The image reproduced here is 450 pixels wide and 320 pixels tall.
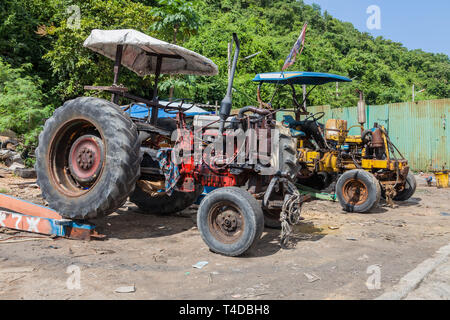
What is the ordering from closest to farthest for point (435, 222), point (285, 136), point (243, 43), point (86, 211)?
point (86, 211) → point (285, 136) → point (435, 222) → point (243, 43)

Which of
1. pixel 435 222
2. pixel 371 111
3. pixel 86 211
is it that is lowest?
pixel 435 222

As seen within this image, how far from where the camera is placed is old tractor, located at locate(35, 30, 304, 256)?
15.6ft

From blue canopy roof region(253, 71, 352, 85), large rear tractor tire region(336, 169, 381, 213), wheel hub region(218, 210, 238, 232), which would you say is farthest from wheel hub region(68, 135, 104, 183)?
large rear tractor tire region(336, 169, 381, 213)

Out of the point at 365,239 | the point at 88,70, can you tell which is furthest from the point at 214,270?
the point at 88,70

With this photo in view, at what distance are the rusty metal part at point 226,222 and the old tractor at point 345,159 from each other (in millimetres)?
4111

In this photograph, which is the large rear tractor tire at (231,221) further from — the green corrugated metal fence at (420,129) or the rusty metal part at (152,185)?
the green corrugated metal fence at (420,129)

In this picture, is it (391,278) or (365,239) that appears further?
(365,239)

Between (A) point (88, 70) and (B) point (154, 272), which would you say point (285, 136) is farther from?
(A) point (88, 70)

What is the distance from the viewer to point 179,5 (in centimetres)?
1336

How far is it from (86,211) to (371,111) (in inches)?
624

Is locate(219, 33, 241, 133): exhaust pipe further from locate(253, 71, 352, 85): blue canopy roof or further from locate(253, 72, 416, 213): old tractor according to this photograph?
locate(253, 71, 352, 85): blue canopy roof

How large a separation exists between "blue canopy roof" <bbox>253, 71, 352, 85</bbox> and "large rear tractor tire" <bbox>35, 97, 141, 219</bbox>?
4567 millimetres

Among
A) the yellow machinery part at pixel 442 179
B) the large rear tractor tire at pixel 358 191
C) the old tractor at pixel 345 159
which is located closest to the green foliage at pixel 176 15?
the old tractor at pixel 345 159

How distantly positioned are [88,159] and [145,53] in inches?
92.4
